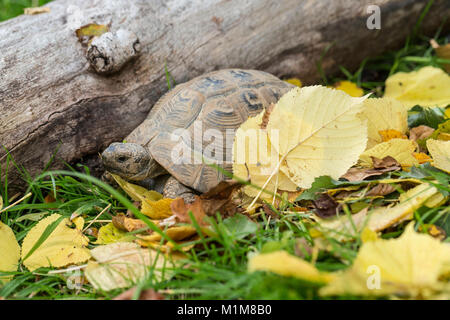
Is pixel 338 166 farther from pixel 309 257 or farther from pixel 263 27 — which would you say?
pixel 263 27

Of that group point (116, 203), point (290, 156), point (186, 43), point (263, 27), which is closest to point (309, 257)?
point (290, 156)

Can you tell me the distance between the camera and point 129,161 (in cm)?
235

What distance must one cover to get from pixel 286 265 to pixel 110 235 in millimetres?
1034

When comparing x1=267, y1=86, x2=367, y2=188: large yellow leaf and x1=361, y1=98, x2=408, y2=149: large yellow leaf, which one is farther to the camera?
x1=361, y1=98, x2=408, y2=149: large yellow leaf

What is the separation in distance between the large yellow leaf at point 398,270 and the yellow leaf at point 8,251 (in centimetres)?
141

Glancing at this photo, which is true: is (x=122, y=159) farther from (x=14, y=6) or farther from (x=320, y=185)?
(x=14, y=6)

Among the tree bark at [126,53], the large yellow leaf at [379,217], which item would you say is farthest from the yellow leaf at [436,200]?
the tree bark at [126,53]

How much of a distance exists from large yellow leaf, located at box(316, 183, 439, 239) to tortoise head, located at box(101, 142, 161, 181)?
1045 mm

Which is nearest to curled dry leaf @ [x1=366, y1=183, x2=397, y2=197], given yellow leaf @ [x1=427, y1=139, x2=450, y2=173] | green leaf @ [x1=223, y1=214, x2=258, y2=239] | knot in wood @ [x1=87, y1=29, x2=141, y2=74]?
yellow leaf @ [x1=427, y1=139, x2=450, y2=173]

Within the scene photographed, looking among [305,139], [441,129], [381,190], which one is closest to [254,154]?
[305,139]

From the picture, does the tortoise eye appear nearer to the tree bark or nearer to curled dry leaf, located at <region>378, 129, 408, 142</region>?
the tree bark

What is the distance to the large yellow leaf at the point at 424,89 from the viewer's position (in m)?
2.93

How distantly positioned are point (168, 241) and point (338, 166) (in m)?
0.82

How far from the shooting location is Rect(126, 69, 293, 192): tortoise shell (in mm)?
2346
